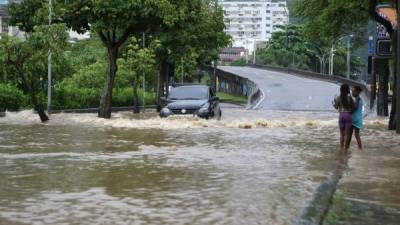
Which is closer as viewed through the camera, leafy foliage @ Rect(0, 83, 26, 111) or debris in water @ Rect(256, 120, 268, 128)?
debris in water @ Rect(256, 120, 268, 128)

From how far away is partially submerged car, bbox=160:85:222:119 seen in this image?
23.5m

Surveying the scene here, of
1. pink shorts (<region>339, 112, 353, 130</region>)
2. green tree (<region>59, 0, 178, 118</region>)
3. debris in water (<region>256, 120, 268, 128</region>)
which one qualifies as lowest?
debris in water (<region>256, 120, 268, 128</region>)

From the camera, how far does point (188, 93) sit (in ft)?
82.8

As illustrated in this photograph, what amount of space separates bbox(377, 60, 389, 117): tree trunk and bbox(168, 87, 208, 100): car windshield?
407 inches

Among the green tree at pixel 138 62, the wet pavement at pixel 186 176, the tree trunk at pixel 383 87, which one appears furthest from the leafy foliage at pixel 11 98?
the tree trunk at pixel 383 87

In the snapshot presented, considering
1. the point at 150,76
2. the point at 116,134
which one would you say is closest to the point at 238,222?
the point at 116,134

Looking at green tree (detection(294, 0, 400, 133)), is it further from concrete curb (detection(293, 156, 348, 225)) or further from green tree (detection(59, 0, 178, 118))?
concrete curb (detection(293, 156, 348, 225))

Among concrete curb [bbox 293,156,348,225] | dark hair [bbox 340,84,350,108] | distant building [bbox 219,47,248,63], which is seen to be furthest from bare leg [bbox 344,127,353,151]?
distant building [bbox 219,47,248,63]

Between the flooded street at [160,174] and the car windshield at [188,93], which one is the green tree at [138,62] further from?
the flooded street at [160,174]

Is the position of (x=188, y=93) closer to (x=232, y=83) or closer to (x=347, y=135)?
(x=347, y=135)

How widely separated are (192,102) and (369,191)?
1490 centimetres

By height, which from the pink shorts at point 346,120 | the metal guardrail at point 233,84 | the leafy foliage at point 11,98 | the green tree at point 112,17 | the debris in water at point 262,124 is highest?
the green tree at point 112,17

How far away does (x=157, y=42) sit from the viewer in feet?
115

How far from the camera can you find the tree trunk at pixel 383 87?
3125cm
